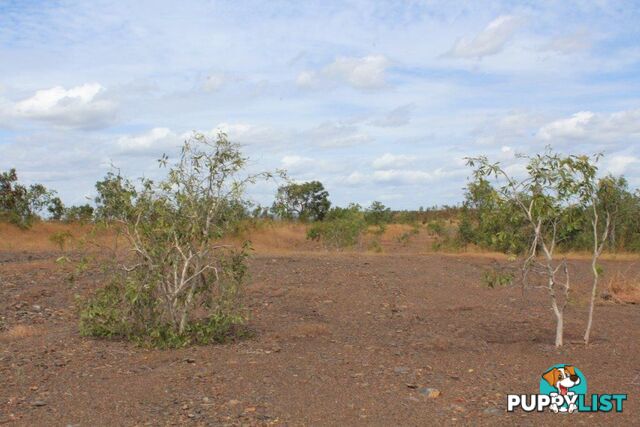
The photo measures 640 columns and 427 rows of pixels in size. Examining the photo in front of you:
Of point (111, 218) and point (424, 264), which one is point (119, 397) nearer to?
point (111, 218)

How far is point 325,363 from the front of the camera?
23.5ft

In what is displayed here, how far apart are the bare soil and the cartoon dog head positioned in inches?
6.3

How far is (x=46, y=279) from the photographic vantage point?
43.4ft

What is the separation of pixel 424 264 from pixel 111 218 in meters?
9.80

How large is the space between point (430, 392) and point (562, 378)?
1.23 metres

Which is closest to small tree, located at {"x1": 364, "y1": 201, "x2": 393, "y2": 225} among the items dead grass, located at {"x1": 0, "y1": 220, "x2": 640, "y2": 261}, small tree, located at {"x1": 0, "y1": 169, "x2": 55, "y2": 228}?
dead grass, located at {"x1": 0, "y1": 220, "x2": 640, "y2": 261}

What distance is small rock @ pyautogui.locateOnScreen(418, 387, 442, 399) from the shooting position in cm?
609

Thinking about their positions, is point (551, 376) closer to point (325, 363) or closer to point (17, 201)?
point (325, 363)

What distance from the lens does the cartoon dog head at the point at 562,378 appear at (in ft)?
20.2

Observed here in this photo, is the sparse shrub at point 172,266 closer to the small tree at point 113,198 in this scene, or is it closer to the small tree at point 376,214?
the small tree at point 113,198

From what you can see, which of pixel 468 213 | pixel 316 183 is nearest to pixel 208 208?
pixel 468 213

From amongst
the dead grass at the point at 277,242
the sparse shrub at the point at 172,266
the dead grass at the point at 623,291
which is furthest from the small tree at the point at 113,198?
the dead grass at the point at 277,242

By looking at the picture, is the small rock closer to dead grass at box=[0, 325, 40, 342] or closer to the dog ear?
the dog ear

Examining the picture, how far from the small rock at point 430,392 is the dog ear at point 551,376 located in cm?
104
